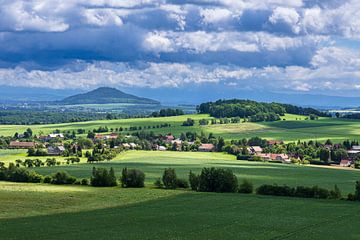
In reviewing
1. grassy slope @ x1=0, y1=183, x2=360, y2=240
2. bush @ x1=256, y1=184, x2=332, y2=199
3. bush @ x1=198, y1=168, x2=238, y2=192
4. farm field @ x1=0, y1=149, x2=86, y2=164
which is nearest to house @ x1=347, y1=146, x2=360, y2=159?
farm field @ x1=0, y1=149, x2=86, y2=164

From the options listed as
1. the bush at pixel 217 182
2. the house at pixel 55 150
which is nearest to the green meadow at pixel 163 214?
the bush at pixel 217 182

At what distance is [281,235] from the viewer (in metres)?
51.6

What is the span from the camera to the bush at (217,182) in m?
84.8

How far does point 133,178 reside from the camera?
88.2m

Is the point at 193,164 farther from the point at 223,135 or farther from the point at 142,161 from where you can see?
the point at 223,135

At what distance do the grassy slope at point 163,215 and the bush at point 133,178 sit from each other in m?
5.08

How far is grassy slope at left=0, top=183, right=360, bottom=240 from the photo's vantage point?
170 ft

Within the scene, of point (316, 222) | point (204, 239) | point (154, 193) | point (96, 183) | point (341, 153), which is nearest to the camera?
point (204, 239)

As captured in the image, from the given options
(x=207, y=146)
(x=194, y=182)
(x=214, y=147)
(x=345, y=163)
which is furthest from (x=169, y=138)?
(x=194, y=182)

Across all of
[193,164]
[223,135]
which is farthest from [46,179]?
[223,135]

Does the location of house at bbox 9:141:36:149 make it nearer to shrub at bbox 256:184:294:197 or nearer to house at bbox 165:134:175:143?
house at bbox 165:134:175:143

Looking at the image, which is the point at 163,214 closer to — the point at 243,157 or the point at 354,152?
the point at 243,157

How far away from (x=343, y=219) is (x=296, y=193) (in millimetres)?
19924

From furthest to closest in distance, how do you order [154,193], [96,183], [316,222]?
[96,183] → [154,193] → [316,222]
